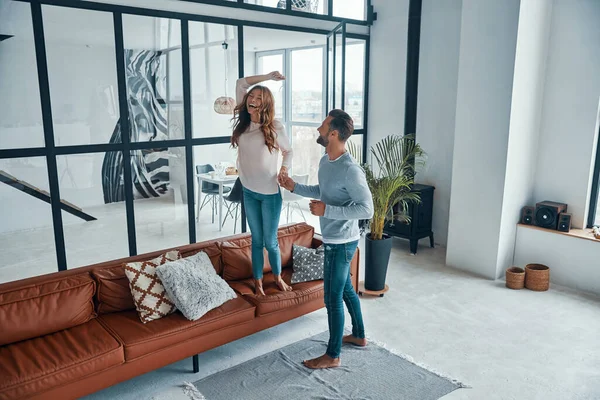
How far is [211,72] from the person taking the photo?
4398mm

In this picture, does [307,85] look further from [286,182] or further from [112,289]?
[112,289]

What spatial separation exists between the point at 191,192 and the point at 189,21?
1492 millimetres

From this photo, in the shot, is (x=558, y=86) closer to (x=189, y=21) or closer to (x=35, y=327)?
(x=189, y=21)

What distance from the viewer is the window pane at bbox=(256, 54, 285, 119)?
4.81 meters

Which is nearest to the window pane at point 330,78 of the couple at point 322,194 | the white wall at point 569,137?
the couple at point 322,194

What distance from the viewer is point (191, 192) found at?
4.49m

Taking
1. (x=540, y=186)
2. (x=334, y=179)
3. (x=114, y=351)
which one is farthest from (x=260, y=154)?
(x=540, y=186)

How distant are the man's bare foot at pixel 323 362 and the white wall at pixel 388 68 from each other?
3.41 metres

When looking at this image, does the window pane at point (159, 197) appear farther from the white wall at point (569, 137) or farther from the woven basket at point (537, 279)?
the white wall at point (569, 137)

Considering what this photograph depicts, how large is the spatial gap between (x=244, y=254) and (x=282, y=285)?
0.37 meters

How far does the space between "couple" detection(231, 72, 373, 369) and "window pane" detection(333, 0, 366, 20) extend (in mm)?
2537

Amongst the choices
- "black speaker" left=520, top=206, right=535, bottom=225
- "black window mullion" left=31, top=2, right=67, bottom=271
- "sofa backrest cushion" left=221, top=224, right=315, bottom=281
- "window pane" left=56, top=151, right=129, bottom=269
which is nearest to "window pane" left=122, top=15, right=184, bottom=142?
"window pane" left=56, top=151, right=129, bottom=269

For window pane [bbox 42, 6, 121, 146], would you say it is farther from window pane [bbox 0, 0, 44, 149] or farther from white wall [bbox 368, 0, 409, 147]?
white wall [bbox 368, 0, 409, 147]

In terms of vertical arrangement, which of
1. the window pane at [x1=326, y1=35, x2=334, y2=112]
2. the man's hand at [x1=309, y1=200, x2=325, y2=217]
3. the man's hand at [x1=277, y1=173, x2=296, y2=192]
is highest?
the window pane at [x1=326, y1=35, x2=334, y2=112]
